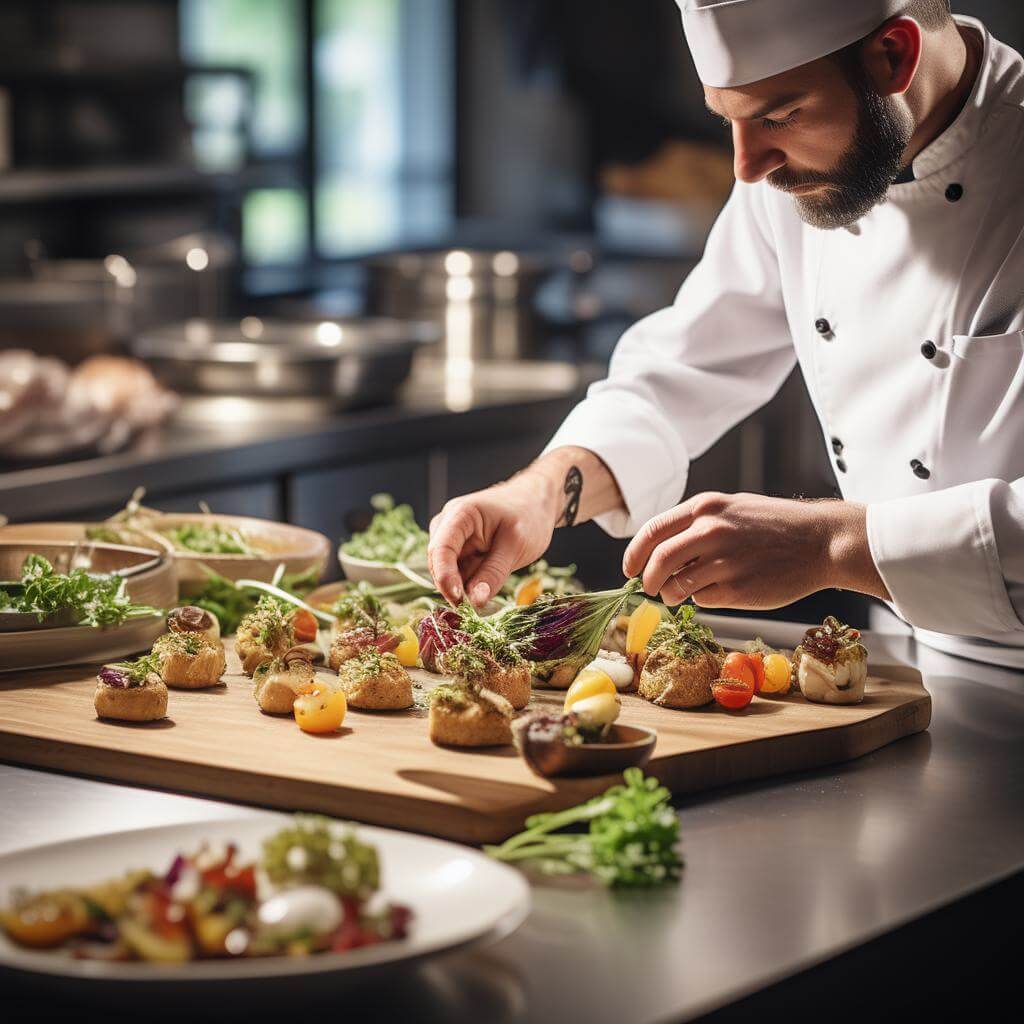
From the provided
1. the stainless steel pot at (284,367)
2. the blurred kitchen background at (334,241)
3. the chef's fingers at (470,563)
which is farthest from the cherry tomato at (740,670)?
the stainless steel pot at (284,367)

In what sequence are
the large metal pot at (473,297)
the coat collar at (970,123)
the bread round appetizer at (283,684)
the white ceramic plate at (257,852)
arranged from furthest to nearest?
the large metal pot at (473,297) < the coat collar at (970,123) < the bread round appetizer at (283,684) < the white ceramic plate at (257,852)

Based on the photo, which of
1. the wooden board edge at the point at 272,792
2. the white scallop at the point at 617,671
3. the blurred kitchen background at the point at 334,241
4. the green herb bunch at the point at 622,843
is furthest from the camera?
the blurred kitchen background at the point at 334,241

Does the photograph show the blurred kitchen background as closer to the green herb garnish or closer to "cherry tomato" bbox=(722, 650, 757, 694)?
"cherry tomato" bbox=(722, 650, 757, 694)

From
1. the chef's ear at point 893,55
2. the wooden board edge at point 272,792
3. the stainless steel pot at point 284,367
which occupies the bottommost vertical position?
the wooden board edge at point 272,792

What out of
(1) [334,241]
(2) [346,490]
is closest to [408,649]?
(2) [346,490]

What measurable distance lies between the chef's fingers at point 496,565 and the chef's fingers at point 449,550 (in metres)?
0.02

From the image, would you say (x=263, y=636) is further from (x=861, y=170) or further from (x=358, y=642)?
(x=861, y=170)

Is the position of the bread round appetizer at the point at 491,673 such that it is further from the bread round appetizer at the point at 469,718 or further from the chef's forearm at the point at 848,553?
the chef's forearm at the point at 848,553

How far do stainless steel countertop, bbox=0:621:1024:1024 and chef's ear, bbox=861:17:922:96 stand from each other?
26.9 inches

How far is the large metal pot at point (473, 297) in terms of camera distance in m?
4.23

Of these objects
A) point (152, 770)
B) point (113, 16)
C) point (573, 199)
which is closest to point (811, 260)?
point (152, 770)

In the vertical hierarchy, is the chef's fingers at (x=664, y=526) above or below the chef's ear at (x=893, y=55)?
below

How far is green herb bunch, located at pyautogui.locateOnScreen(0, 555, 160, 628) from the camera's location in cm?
163

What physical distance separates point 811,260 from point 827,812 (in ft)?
3.14
